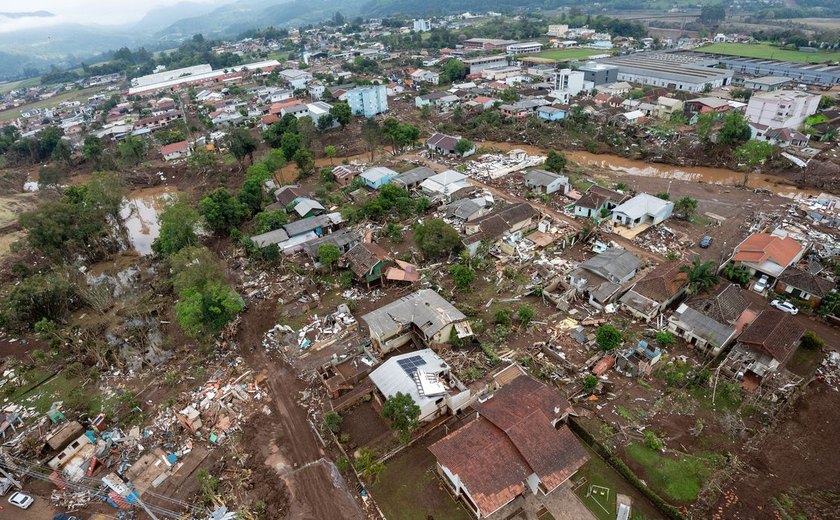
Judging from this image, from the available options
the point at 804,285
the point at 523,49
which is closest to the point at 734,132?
the point at 804,285

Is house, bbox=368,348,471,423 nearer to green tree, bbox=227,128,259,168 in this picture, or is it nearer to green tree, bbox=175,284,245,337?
green tree, bbox=175,284,245,337

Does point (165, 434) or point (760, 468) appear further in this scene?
point (165, 434)

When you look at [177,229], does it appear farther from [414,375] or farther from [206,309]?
[414,375]

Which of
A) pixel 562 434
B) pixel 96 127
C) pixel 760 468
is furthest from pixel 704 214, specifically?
pixel 96 127

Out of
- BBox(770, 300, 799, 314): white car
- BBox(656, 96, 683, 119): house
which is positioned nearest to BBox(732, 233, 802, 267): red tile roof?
BBox(770, 300, 799, 314): white car

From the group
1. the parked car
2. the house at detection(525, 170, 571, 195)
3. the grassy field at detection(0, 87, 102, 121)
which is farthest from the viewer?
the grassy field at detection(0, 87, 102, 121)

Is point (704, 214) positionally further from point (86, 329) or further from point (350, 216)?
point (86, 329)
